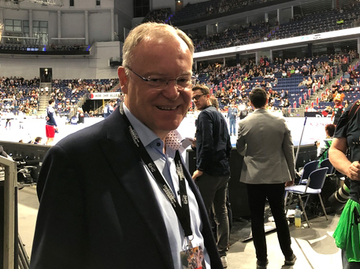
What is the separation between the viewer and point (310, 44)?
27703 mm

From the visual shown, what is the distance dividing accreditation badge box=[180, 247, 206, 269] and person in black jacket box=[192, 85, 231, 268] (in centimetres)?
226

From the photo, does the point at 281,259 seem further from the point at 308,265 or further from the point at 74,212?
the point at 74,212

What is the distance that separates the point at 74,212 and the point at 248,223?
14.2ft

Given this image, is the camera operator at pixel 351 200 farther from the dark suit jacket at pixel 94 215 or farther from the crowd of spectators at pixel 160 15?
the crowd of spectators at pixel 160 15

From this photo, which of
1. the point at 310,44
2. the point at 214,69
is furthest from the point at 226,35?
the point at 310,44

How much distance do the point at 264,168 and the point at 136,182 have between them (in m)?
2.61

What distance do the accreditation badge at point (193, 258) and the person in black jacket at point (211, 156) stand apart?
2.26 m

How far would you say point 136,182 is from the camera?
3.11 ft

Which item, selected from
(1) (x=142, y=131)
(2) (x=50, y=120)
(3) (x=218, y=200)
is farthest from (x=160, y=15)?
(1) (x=142, y=131)

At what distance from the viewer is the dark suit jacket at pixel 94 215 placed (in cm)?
88

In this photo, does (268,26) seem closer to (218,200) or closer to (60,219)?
(218,200)

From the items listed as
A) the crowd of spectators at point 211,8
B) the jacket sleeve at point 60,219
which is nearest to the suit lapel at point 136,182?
the jacket sleeve at point 60,219

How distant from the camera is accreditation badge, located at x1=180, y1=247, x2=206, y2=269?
104cm

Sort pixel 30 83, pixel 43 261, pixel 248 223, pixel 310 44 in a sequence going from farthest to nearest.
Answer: pixel 30 83 < pixel 310 44 < pixel 248 223 < pixel 43 261
